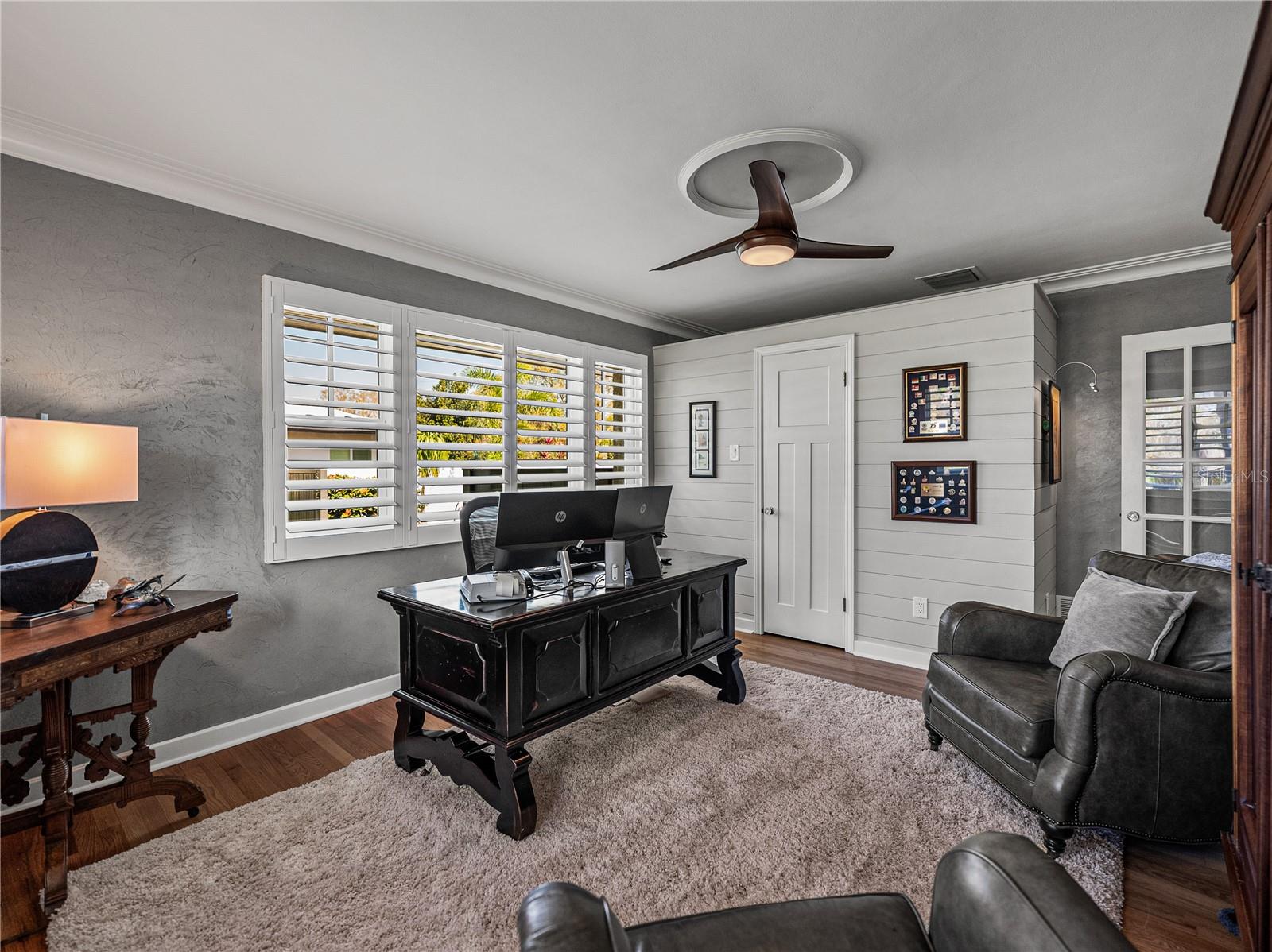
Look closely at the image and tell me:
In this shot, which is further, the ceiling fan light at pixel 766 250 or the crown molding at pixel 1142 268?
A: the crown molding at pixel 1142 268

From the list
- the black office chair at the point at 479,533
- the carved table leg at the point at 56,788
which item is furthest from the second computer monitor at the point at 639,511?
the carved table leg at the point at 56,788

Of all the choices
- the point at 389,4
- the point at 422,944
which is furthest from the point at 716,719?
the point at 389,4

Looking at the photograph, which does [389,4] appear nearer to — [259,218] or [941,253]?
[259,218]

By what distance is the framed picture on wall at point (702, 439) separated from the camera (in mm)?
4941

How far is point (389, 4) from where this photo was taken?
5.54 feet

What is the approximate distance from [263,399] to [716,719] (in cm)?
280

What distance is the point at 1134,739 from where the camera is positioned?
6.16ft

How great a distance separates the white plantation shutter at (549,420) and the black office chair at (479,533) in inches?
39.4

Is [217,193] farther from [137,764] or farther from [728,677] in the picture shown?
[728,677]

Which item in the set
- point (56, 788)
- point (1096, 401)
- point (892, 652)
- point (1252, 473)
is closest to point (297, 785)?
point (56, 788)

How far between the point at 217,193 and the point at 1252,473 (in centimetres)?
393

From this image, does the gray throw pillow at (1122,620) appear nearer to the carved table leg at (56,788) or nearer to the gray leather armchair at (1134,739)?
the gray leather armchair at (1134,739)

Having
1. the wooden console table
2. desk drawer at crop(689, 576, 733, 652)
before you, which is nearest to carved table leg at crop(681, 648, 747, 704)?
desk drawer at crop(689, 576, 733, 652)

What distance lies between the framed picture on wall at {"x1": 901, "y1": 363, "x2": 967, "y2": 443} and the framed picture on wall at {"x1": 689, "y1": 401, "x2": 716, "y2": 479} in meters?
1.53
